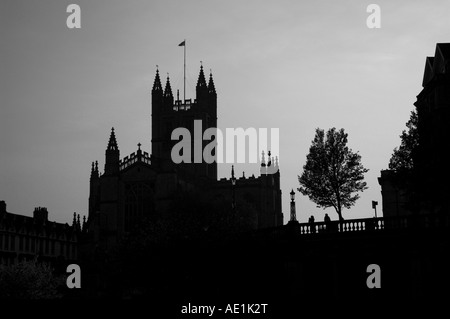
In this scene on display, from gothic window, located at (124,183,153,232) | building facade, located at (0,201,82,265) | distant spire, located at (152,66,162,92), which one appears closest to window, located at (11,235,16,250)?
building facade, located at (0,201,82,265)

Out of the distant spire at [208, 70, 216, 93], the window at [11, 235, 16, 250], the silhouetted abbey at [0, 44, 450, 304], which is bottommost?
the silhouetted abbey at [0, 44, 450, 304]

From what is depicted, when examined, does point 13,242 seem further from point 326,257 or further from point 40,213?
point 326,257

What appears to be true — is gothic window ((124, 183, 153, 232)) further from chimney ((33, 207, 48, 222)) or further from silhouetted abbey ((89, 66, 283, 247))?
chimney ((33, 207, 48, 222))

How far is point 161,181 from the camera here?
114812 mm

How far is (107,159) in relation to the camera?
119125 mm

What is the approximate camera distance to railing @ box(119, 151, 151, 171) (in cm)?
11825

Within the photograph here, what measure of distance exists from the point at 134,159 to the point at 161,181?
745 centimetres

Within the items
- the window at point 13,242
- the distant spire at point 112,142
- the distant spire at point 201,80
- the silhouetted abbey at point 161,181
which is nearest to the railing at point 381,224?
the silhouetted abbey at point 161,181

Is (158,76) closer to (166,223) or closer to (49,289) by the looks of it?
(166,223)

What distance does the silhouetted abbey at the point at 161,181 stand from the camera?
115m

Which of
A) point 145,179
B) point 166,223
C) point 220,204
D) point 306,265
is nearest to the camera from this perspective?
point 306,265

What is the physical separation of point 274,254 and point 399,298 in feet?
31.1
